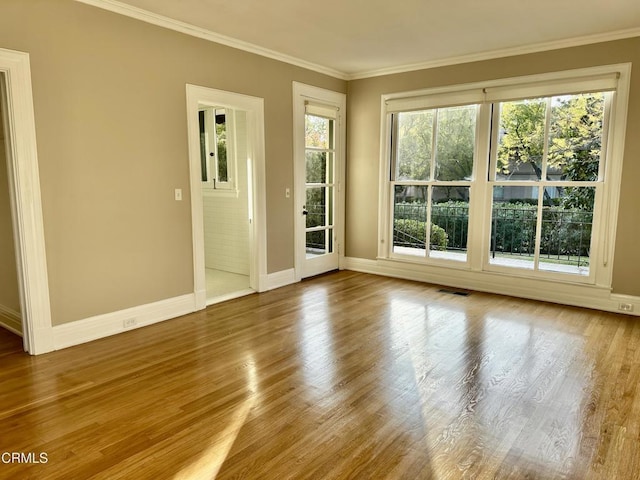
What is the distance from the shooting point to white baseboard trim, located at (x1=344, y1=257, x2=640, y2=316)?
4.70 m

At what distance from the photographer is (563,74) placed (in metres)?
4.72

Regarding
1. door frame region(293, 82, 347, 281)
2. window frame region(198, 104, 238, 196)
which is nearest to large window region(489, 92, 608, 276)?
door frame region(293, 82, 347, 281)

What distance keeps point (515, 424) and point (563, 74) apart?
156 inches

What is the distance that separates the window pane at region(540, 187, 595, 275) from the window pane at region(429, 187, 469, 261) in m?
0.95

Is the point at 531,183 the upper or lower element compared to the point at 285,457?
upper

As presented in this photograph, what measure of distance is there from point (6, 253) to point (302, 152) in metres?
3.51

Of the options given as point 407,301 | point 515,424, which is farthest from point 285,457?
point 407,301

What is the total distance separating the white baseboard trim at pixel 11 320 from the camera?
392 centimetres

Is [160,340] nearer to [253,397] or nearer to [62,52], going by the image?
[253,397]

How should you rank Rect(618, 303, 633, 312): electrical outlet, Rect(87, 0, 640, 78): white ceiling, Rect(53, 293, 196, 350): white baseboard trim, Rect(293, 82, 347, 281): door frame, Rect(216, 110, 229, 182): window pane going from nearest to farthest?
Rect(53, 293, 196, 350): white baseboard trim → Rect(87, 0, 640, 78): white ceiling → Rect(618, 303, 633, 312): electrical outlet → Rect(293, 82, 347, 281): door frame → Rect(216, 110, 229, 182): window pane

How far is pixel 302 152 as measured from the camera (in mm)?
5812

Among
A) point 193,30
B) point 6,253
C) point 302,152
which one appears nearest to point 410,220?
point 302,152

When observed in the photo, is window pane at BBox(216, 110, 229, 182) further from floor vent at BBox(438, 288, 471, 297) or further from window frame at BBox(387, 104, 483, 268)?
floor vent at BBox(438, 288, 471, 297)

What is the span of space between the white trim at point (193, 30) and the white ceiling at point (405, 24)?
0.03 meters
